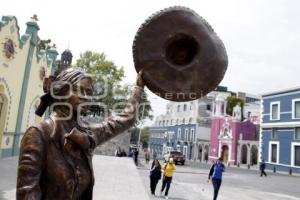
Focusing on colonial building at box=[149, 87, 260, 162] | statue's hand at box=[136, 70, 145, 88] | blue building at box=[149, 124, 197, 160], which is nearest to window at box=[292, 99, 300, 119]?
colonial building at box=[149, 87, 260, 162]

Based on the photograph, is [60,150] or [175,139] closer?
[60,150]

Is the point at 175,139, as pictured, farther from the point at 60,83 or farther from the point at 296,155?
the point at 60,83

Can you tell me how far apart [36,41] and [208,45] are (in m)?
15.1

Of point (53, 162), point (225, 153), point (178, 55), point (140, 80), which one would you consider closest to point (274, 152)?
point (225, 153)

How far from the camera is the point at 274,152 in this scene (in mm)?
31750

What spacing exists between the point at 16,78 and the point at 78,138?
13663 millimetres

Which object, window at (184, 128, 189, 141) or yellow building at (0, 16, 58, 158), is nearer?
yellow building at (0, 16, 58, 158)

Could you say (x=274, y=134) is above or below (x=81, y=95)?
above

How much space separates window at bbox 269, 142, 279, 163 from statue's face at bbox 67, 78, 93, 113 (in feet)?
104

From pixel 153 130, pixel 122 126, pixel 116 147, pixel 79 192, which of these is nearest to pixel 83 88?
pixel 122 126

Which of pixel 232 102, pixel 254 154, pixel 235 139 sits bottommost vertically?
pixel 254 154

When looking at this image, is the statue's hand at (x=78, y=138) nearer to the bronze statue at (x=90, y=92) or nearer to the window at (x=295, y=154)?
the bronze statue at (x=90, y=92)

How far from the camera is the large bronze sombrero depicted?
7.89 ft

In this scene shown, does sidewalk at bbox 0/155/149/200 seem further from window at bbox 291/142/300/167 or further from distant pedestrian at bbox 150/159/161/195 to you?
window at bbox 291/142/300/167
